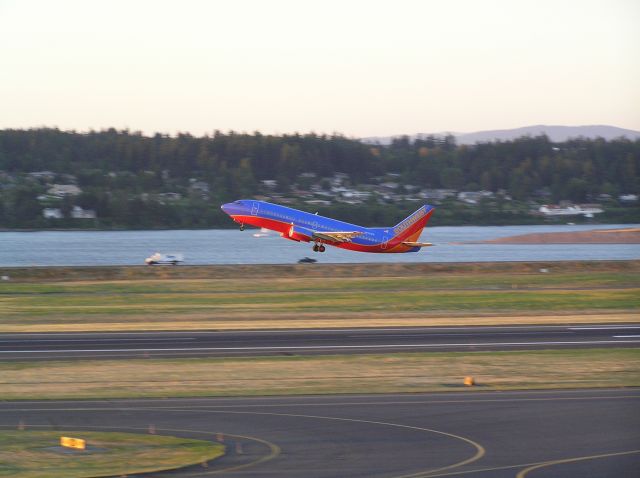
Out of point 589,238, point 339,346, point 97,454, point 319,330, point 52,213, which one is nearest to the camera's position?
point 97,454

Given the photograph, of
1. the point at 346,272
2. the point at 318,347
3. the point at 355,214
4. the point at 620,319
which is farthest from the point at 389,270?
the point at 355,214

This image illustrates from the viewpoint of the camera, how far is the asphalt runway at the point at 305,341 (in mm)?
40406

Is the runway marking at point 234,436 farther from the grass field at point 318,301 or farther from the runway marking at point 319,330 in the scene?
the grass field at point 318,301

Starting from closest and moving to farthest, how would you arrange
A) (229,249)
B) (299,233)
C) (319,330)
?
(319,330)
(299,233)
(229,249)

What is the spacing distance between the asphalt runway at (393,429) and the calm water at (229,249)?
7189cm

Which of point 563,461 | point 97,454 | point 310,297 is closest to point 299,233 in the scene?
point 310,297

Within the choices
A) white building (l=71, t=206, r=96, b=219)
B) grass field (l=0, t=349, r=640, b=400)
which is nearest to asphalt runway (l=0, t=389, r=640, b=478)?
grass field (l=0, t=349, r=640, b=400)

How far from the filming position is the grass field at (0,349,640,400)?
104 ft

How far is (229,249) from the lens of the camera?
146 meters

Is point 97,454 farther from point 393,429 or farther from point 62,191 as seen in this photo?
point 62,191

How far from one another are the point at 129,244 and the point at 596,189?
10228 cm

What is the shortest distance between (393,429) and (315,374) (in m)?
9.20

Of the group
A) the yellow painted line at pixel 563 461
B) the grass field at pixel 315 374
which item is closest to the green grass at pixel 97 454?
the grass field at pixel 315 374

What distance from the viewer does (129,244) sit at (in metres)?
157
